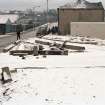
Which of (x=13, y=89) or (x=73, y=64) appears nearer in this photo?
(x=13, y=89)

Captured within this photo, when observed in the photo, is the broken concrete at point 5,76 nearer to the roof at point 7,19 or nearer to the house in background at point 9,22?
the house in background at point 9,22

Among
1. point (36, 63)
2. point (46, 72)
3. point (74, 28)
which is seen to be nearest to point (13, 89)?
point (46, 72)

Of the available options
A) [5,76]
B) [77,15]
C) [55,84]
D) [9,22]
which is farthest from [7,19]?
[55,84]

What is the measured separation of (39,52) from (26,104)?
30.5 ft

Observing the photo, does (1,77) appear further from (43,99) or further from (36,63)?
(36,63)

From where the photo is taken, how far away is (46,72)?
12.6m

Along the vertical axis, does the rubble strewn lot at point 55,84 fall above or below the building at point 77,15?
below

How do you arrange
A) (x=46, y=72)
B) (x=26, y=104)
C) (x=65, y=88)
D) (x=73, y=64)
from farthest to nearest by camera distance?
(x=73, y=64) → (x=46, y=72) → (x=65, y=88) → (x=26, y=104)

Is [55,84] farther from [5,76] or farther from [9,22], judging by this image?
[9,22]

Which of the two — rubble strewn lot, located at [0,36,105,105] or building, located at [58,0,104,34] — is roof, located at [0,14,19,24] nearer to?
building, located at [58,0,104,34]

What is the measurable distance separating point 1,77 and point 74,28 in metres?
28.8

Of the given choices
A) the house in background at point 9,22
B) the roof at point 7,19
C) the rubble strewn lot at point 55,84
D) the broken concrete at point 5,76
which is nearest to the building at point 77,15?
the rubble strewn lot at point 55,84

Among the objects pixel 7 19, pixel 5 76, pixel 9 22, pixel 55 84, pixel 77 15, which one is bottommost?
pixel 9 22

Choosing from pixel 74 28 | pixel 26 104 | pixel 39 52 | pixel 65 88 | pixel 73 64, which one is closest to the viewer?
pixel 26 104
